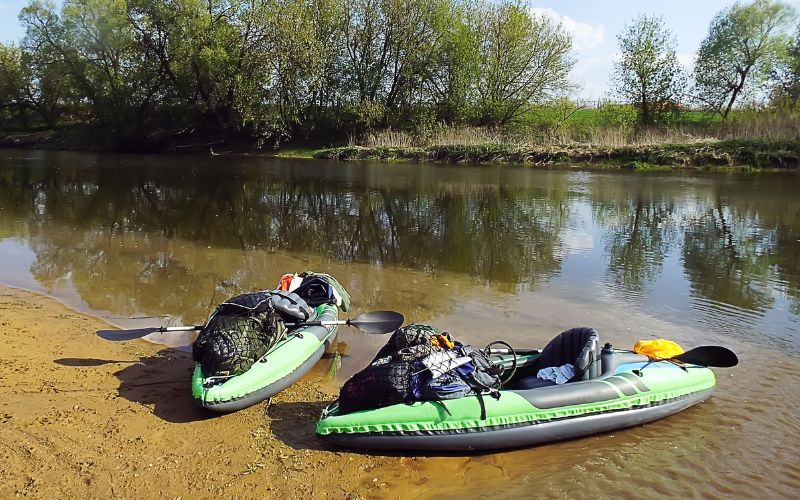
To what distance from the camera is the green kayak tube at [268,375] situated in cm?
455

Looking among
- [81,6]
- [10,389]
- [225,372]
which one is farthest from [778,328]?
[81,6]

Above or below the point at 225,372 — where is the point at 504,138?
above

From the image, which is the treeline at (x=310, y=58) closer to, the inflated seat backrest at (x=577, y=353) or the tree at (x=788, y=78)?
the tree at (x=788, y=78)

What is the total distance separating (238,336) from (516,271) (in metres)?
5.38

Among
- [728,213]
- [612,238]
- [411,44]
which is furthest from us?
[411,44]

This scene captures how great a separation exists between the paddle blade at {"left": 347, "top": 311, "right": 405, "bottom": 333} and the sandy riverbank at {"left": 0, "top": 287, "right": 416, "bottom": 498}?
36.1 inches

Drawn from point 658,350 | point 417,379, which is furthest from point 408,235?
point 417,379

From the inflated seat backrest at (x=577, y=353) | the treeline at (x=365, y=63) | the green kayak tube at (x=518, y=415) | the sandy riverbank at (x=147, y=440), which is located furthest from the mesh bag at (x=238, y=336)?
the treeline at (x=365, y=63)

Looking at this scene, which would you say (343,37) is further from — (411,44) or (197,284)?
(197,284)

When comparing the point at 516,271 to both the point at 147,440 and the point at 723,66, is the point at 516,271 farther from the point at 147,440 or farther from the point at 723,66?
the point at 723,66

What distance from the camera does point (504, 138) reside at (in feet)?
100

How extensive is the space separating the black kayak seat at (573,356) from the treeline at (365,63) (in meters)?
26.2

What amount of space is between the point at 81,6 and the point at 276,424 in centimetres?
3898

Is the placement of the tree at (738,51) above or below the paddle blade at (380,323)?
above
